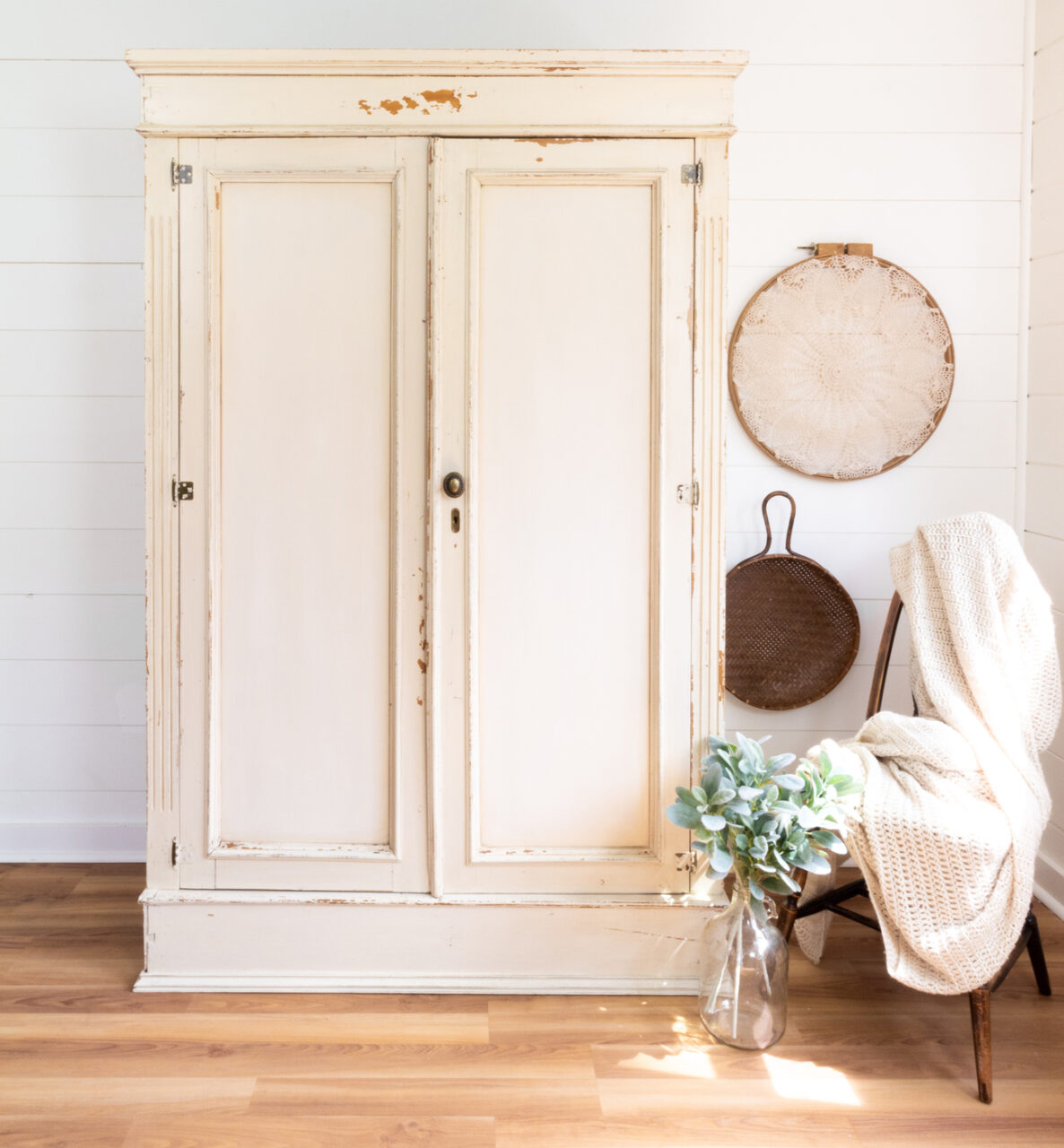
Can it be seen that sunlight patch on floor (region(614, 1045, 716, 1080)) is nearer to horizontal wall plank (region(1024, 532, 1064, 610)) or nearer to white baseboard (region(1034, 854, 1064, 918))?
white baseboard (region(1034, 854, 1064, 918))

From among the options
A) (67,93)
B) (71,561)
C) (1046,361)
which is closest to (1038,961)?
(1046,361)

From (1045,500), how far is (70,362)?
259 cm

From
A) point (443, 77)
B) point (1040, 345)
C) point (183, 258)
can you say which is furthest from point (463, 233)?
point (1040, 345)

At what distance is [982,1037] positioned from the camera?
5.68ft

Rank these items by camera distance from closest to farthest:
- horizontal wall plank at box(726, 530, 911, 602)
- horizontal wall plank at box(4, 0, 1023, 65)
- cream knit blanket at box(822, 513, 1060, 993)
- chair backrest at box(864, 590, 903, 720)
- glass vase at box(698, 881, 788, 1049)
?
cream knit blanket at box(822, 513, 1060, 993)
glass vase at box(698, 881, 788, 1049)
chair backrest at box(864, 590, 903, 720)
horizontal wall plank at box(4, 0, 1023, 65)
horizontal wall plank at box(726, 530, 911, 602)

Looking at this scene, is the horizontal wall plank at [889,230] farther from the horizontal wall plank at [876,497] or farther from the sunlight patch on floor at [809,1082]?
the sunlight patch on floor at [809,1082]

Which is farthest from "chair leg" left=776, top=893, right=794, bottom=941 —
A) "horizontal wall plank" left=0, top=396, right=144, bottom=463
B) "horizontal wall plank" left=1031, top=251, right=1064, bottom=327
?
"horizontal wall plank" left=0, top=396, right=144, bottom=463

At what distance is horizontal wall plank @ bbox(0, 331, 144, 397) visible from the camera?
261 centimetres

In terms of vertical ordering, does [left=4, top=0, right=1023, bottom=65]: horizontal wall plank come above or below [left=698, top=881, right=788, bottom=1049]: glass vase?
above

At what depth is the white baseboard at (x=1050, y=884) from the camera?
2.44 metres

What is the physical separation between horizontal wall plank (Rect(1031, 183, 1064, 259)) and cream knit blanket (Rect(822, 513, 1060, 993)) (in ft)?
2.89

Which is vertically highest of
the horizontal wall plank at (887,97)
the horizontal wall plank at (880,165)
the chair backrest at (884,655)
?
the horizontal wall plank at (887,97)

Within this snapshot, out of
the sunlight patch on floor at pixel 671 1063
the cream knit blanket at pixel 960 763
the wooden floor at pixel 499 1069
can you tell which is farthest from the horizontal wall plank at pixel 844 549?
the sunlight patch on floor at pixel 671 1063

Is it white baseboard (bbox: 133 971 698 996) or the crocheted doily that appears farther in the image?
the crocheted doily
